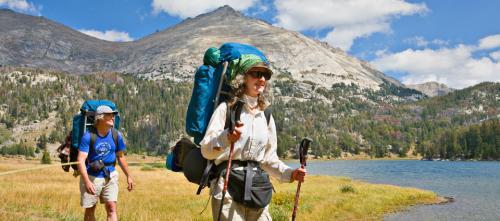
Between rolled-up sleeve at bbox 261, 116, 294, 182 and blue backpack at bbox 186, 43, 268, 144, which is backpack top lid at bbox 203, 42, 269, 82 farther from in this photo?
rolled-up sleeve at bbox 261, 116, 294, 182

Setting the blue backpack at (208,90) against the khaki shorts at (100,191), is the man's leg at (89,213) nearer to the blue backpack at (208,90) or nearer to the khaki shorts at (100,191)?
the khaki shorts at (100,191)

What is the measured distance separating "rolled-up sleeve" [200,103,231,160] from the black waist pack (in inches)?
12.3

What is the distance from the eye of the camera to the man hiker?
827 cm

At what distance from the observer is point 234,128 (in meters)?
4.54

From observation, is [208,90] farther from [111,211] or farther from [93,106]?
[111,211]

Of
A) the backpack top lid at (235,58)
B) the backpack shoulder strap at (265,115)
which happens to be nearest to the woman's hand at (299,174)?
the backpack shoulder strap at (265,115)

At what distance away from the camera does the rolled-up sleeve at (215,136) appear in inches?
184

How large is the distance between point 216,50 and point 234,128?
1.46 meters

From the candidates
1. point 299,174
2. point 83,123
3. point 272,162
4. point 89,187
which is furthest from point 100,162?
point 299,174

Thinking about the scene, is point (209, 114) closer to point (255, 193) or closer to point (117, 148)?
point (255, 193)

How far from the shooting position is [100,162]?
27.6 ft

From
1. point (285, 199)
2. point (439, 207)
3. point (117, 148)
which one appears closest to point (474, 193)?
point (439, 207)

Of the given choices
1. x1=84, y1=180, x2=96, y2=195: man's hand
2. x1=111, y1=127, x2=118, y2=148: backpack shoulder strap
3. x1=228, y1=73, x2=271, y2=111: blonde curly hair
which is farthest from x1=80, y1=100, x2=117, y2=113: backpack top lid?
x1=228, y1=73, x2=271, y2=111: blonde curly hair

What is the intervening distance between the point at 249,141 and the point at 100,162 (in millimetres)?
4417
